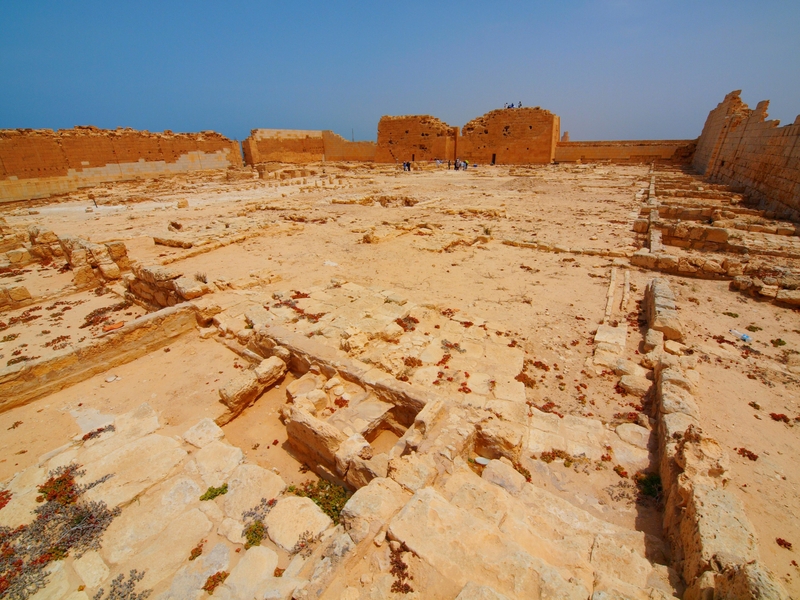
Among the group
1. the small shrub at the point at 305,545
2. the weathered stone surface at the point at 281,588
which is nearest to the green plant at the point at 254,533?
the small shrub at the point at 305,545

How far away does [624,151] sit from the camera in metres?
36.5

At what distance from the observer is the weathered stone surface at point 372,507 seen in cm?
268

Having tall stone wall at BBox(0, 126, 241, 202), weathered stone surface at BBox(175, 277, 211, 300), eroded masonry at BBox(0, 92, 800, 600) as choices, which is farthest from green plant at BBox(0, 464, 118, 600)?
tall stone wall at BBox(0, 126, 241, 202)

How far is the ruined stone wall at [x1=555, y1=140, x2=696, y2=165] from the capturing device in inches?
1402

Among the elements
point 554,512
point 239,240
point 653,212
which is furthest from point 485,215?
point 554,512

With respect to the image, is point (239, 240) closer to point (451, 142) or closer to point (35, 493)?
point (35, 493)

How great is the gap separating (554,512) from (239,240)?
459 inches

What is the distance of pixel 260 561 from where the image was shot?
112 inches

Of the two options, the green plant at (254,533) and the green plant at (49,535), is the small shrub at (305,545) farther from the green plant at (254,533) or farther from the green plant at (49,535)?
the green plant at (49,535)

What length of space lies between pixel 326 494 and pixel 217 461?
1.23 metres

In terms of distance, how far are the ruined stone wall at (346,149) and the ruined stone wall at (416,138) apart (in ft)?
5.89

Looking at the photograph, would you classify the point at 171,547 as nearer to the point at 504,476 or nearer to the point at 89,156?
the point at 504,476

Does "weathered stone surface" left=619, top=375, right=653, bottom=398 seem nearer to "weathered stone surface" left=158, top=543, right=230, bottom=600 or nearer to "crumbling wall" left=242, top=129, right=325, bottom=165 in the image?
"weathered stone surface" left=158, top=543, right=230, bottom=600

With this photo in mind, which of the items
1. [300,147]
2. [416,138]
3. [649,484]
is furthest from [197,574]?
[300,147]
